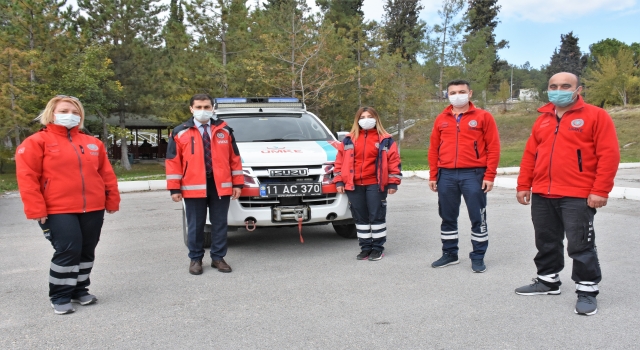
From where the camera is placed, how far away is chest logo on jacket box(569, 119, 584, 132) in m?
4.11

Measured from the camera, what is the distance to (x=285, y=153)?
6.23 m

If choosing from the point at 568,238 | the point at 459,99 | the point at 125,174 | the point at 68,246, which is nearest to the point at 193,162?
the point at 68,246

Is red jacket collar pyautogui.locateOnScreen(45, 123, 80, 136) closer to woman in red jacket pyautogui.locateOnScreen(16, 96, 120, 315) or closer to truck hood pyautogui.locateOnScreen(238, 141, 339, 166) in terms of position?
woman in red jacket pyautogui.locateOnScreen(16, 96, 120, 315)

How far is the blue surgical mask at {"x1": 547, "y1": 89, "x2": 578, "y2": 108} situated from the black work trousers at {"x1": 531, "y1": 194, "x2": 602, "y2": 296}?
754 millimetres

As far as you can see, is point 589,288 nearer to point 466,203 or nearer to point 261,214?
point 466,203

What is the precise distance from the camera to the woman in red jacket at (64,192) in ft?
13.3

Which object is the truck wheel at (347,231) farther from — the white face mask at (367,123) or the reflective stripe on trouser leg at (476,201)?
the reflective stripe on trouser leg at (476,201)

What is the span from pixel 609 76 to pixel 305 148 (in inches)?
1869

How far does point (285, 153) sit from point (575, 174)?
3205mm

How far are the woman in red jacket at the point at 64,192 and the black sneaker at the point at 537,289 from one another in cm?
363

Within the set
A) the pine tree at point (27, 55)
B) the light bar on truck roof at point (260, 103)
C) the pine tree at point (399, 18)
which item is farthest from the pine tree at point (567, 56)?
the light bar on truck roof at point (260, 103)

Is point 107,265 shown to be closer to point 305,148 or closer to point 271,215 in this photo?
point 271,215

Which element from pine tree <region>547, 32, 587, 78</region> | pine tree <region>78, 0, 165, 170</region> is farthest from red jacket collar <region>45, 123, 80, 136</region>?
pine tree <region>547, 32, 587, 78</region>

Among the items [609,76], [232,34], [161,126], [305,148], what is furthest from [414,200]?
[609,76]
